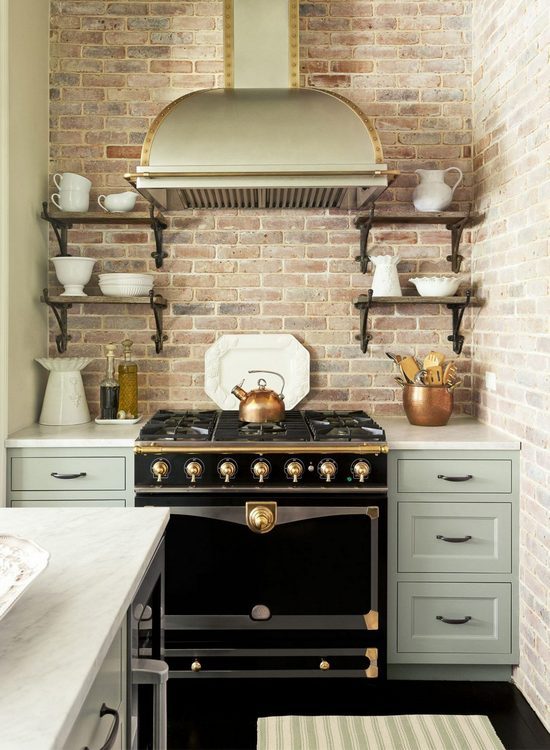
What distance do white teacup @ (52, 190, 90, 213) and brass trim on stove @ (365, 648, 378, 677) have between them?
215 cm

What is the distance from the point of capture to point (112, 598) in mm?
1125

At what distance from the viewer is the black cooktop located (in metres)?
2.71

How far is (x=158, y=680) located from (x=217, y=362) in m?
2.09

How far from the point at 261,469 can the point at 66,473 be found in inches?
29.3

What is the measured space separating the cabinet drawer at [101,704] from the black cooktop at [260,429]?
4.95ft

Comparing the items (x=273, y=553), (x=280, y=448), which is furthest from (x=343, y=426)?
(x=273, y=553)

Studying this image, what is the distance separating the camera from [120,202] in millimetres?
3191

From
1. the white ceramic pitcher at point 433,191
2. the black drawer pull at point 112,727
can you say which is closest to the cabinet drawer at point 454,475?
the white ceramic pitcher at point 433,191

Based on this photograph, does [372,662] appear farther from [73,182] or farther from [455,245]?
[73,182]

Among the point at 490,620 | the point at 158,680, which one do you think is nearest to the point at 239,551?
the point at 490,620

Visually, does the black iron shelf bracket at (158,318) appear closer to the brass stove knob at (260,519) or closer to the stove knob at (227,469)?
the stove knob at (227,469)

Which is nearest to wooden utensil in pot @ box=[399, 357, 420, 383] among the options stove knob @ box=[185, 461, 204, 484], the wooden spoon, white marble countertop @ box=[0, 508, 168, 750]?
the wooden spoon

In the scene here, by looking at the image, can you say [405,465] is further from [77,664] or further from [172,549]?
[77,664]

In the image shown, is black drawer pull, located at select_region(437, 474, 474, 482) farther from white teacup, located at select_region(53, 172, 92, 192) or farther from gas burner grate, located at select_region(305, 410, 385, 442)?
white teacup, located at select_region(53, 172, 92, 192)
